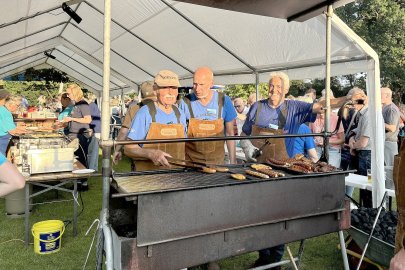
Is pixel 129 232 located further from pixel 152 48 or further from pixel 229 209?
pixel 152 48

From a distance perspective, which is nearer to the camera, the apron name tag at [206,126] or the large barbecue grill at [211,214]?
the large barbecue grill at [211,214]

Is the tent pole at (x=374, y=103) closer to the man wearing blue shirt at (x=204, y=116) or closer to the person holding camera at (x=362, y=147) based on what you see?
the person holding camera at (x=362, y=147)

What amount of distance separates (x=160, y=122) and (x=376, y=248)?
6.43 feet

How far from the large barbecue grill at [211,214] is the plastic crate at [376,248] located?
55 cm

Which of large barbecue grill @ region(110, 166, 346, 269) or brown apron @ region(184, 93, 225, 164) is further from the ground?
brown apron @ region(184, 93, 225, 164)

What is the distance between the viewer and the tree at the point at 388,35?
20.6 metres

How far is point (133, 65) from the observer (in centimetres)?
Result: 888

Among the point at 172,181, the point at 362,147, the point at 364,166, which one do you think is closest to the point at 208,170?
the point at 172,181

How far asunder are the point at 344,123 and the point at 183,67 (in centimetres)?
379

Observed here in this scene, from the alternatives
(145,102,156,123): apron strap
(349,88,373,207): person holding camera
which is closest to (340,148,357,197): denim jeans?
(349,88,373,207): person holding camera

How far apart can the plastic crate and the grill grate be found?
35.8 inches

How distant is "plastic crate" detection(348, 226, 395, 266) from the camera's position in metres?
2.45

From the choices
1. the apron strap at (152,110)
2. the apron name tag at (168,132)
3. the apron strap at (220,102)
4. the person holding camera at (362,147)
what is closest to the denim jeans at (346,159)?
the person holding camera at (362,147)

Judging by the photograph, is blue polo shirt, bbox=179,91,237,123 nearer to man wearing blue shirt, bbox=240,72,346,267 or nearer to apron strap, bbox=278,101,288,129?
man wearing blue shirt, bbox=240,72,346,267
